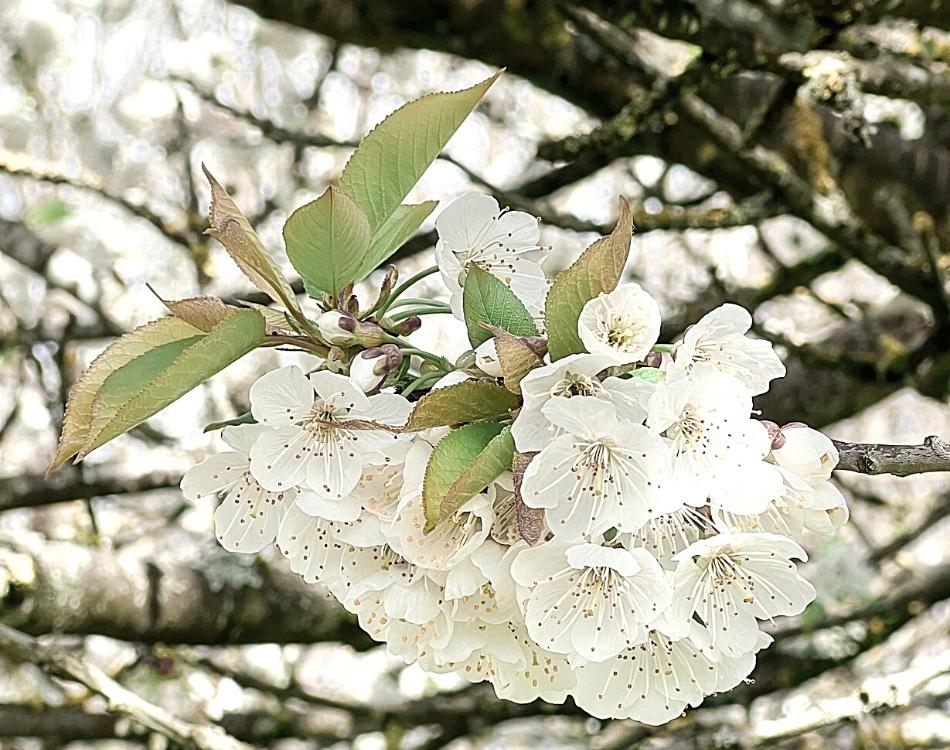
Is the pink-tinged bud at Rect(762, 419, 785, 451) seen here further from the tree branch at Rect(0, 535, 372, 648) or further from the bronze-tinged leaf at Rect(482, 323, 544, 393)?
the tree branch at Rect(0, 535, 372, 648)

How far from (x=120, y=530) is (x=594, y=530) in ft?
8.05

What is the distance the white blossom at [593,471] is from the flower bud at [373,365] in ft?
0.54

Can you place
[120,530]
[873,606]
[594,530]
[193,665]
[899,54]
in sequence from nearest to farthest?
[594,530] → [899,54] → [873,606] → [193,665] → [120,530]

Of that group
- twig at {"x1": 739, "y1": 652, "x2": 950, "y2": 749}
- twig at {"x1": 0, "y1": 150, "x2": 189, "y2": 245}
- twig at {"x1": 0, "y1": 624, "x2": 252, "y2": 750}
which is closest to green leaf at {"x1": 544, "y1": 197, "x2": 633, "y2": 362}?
twig at {"x1": 0, "y1": 624, "x2": 252, "y2": 750}

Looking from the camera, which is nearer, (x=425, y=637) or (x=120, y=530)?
(x=425, y=637)

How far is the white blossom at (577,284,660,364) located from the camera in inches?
27.4

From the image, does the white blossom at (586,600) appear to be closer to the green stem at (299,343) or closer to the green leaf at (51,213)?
the green stem at (299,343)

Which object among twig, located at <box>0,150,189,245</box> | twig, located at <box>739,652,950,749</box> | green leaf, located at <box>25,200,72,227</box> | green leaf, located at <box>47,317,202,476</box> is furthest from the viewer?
green leaf, located at <box>25,200,72,227</box>

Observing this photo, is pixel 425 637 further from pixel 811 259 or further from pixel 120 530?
pixel 120 530

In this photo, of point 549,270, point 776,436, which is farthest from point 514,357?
point 549,270

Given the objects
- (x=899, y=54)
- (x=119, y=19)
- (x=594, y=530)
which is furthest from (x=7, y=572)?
(x=119, y=19)

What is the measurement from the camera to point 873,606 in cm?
203

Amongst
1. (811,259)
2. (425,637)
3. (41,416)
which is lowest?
(41,416)

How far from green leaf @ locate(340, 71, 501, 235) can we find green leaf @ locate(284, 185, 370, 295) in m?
0.06
